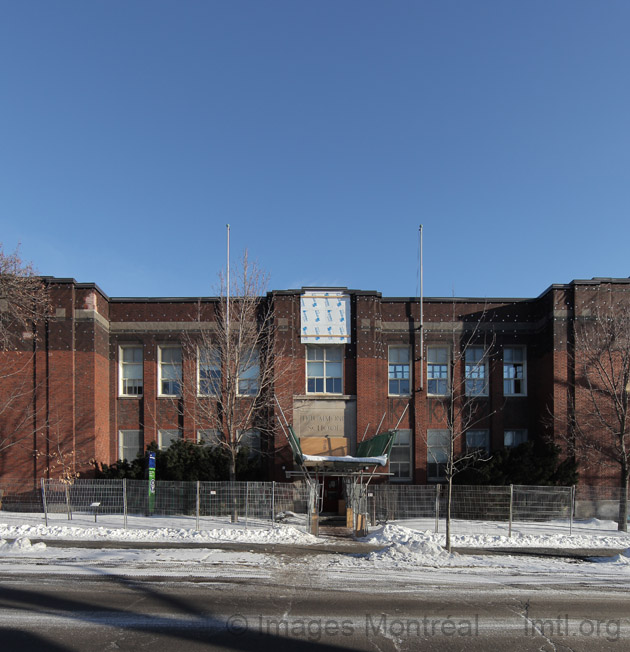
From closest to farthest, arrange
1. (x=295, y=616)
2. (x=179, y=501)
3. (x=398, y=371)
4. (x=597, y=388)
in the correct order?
(x=295, y=616) → (x=179, y=501) → (x=597, y=388) → (x=398, y=371)

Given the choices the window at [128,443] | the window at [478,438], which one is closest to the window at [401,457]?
the window at [478,438]

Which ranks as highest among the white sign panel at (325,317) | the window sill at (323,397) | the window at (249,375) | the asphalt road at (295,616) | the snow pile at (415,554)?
the white sign panel at (325,317)

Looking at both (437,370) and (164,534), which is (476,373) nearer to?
(437,370)

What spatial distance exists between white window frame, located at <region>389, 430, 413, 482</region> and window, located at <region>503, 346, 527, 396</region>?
5.25 meters

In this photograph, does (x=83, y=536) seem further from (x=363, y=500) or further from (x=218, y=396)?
(x=363, y=500)

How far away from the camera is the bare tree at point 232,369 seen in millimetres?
22281

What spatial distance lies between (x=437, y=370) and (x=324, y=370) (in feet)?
17.9

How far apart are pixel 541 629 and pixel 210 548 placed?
32.1 feet

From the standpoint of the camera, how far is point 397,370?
27.6 metres

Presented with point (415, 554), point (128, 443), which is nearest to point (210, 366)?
point (128, 443)

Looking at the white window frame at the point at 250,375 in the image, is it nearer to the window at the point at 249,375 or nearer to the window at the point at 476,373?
the window at the point at 249,375

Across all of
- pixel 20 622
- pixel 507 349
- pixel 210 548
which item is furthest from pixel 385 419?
pixel 20 622

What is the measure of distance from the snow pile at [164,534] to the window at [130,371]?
9.46 metres

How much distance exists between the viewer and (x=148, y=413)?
27125mm
